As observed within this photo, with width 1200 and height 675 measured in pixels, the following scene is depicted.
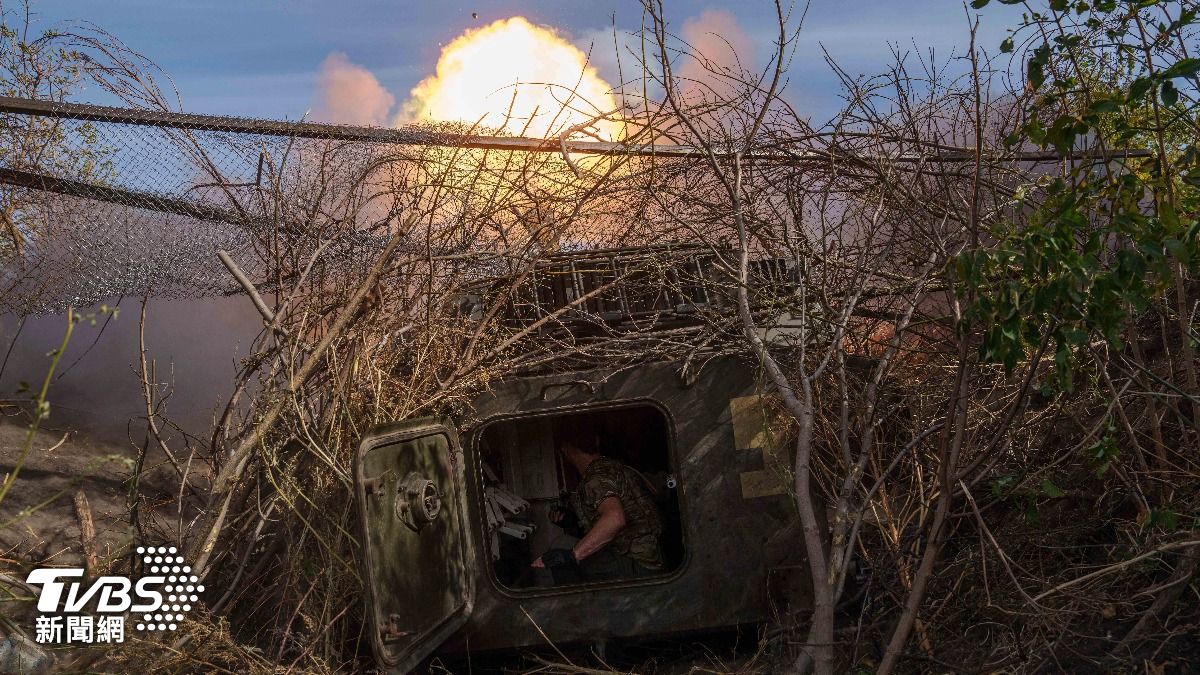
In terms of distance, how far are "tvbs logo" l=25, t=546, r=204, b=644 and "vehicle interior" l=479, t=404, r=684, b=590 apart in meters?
2.10

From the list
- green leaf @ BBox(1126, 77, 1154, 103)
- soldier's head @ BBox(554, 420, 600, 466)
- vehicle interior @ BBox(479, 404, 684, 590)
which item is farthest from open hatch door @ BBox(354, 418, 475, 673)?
green leaf @ BBox(1126, 77, 1154, 103)

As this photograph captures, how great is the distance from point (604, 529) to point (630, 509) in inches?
11.3

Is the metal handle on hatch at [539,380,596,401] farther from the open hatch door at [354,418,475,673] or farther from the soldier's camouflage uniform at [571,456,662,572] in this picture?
the soldier's camouflage uniform at [571,456,662,572]

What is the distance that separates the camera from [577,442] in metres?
7.19

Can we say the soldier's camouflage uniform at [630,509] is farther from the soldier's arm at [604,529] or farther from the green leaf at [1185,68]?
the green leaf at [1185,68]

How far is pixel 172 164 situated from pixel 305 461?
326 centimetres

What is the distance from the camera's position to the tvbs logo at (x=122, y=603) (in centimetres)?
545

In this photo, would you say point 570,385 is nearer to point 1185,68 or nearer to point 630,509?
point 630,509

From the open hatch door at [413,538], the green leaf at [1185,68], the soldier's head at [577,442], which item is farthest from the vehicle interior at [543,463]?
the green leaf at [1185,68]

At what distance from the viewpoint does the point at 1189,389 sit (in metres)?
5.38

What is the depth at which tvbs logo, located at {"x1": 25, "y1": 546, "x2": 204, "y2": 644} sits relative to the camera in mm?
5449

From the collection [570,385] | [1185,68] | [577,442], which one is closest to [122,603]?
[570,385]

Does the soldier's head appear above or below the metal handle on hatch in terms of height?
below

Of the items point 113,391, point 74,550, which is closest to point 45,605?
point 74,550
